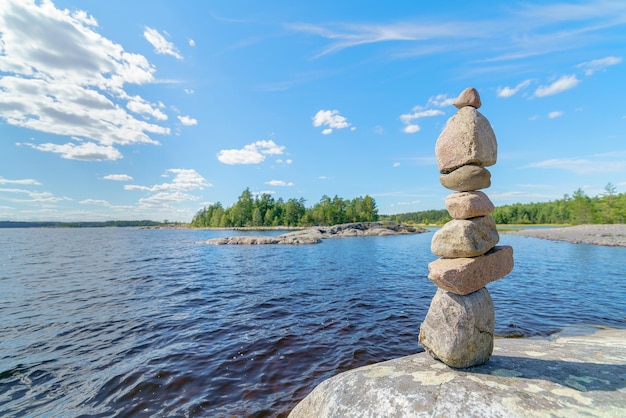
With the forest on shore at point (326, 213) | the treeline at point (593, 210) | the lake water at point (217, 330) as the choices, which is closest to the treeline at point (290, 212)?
the forest on shore at point (326, 213)

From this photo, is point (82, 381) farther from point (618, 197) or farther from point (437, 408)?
point (618, 197)

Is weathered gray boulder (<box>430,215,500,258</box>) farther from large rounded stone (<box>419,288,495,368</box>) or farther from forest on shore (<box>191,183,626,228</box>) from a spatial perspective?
forest on shore (<box>191,183,626,228</box>)

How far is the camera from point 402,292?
1988cm

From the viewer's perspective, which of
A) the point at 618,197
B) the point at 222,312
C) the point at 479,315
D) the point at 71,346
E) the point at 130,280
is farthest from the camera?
the point at 618,197

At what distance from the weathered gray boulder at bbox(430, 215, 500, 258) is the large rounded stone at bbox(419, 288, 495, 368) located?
106 cm

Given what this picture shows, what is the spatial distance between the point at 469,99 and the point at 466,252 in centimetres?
405

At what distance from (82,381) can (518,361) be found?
12.8 meters

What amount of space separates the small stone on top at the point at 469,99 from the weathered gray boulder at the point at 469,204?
2368 mm

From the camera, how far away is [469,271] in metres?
6.54

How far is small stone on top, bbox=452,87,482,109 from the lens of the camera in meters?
7.21

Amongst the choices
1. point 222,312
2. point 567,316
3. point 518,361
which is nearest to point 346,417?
point 518,361

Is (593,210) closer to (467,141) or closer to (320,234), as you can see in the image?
(320,234)

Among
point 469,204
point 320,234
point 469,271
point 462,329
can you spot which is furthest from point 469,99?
point 320,234

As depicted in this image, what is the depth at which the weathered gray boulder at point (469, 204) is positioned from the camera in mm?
6953
